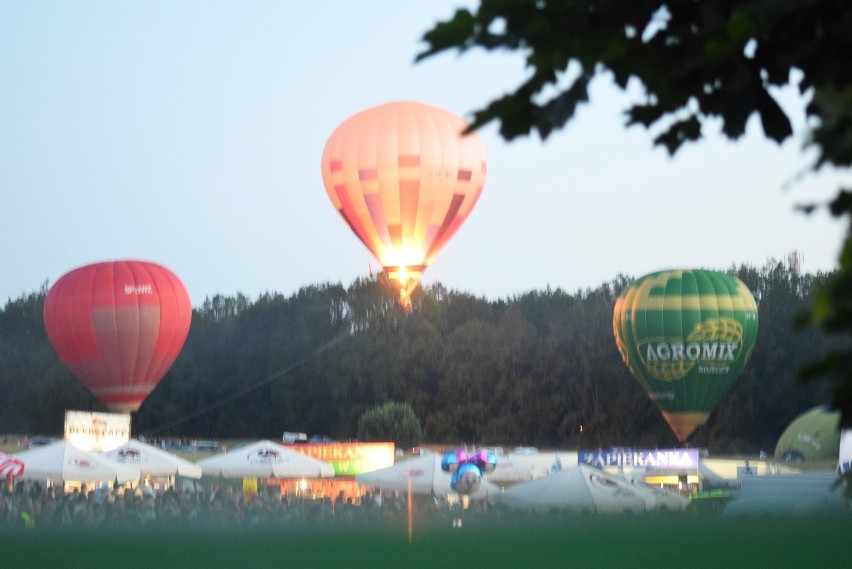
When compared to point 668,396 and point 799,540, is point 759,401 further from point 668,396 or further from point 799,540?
point 799,540

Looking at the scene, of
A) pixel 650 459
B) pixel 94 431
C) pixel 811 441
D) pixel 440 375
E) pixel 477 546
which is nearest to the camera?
pixel 477 546

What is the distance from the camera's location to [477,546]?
483 inches

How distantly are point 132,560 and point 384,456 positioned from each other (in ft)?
48.6

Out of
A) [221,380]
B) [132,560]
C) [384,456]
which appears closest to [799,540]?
[132,560]

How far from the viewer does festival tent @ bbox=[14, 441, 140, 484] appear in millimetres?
19141

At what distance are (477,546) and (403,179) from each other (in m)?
19.8

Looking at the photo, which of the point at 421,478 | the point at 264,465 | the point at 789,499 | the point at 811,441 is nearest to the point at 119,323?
the point at 264,465

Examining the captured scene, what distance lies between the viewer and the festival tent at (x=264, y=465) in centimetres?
2122

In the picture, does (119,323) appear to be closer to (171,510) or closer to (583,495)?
(171,510)

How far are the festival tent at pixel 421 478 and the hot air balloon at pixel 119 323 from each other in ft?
52.4

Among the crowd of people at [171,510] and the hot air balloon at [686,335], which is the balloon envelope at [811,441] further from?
the crowd of people at [171,510]

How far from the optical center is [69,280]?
35.3 meters

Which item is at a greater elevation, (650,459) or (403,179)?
(403,179)

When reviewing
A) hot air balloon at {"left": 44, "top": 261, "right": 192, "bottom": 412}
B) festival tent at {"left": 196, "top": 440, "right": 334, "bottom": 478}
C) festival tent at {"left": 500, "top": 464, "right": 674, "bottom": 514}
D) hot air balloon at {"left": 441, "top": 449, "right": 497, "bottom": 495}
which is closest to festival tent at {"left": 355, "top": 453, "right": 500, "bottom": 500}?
hot air balloon at {"left": 441, "top": 449, "right": 497, "bottom": 495}
